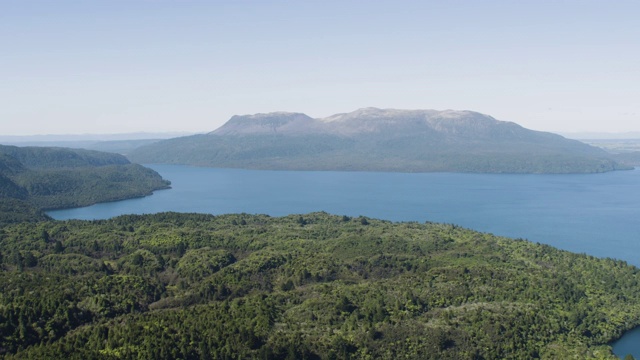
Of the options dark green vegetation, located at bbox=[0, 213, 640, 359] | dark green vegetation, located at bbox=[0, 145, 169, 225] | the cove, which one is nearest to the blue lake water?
the cove

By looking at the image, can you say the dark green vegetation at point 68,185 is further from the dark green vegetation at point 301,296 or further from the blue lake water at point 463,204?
the dark green vegetation at point 301,296

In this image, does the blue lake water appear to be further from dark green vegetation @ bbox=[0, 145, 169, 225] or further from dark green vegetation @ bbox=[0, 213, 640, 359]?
dark green vegetation @ bbox=[0, 213, 640, 359]

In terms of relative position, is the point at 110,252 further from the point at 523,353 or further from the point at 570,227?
the point at 570,227

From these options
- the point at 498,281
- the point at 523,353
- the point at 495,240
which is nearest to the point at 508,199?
the point at 495,240

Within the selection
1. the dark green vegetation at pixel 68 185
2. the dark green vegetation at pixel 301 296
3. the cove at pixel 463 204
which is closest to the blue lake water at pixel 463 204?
the cove at pixel 463 204

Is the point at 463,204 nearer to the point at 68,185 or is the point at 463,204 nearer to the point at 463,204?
the point at 463,204

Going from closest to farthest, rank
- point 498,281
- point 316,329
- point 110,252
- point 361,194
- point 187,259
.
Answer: point 316,329, point 498,281, point 187,259, point 110,252, point 361,194

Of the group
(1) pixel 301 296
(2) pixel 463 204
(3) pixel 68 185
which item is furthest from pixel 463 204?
(3) pixel 68 185
